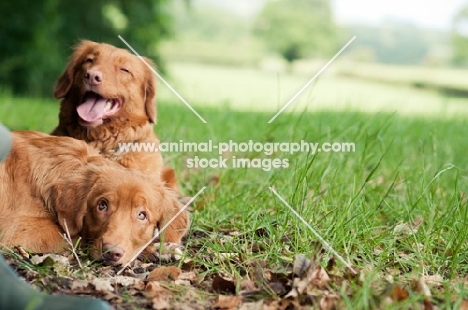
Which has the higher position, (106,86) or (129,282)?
(106,86)

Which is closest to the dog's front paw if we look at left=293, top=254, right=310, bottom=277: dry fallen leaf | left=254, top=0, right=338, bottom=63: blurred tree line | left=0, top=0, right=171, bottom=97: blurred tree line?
left=293, top=254, right=310, bottom=277: dry fallen leaf

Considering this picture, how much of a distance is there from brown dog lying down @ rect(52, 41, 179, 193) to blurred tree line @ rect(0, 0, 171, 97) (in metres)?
8.03

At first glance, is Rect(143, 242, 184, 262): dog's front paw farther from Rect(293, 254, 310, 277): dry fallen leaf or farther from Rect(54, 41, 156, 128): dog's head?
Rect(54, 41, 156, 128): dog's head

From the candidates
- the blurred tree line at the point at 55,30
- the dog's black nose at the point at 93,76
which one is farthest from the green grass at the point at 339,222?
the blurred tree line at the point at 55,30

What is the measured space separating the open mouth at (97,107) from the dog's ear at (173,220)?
2.99 ft

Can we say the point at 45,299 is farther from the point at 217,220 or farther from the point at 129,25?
the point at 129,25

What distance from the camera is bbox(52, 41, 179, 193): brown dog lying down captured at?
461 centimetres

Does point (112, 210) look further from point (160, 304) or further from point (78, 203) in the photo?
point (160, 304)

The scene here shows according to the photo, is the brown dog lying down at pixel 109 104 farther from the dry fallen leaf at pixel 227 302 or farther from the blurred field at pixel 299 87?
the blurred field at pixel 299 87

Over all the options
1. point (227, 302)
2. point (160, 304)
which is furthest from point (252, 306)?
point (160, 304)

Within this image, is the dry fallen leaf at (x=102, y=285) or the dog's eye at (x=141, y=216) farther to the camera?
the dog's eye at (x=141, y=216)

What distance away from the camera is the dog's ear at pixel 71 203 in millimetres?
3727

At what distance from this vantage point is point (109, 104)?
4.73 metres

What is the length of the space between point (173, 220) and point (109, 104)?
44.6 inches
